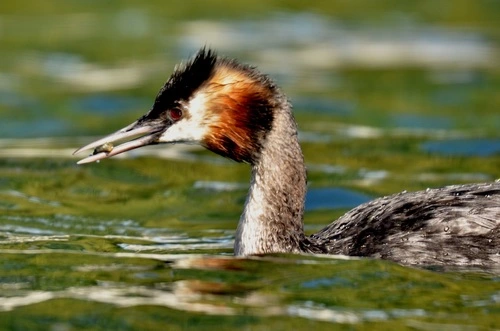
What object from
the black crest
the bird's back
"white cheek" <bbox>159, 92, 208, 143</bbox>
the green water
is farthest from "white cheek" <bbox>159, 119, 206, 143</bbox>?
the bird's back

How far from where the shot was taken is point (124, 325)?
24.4ft

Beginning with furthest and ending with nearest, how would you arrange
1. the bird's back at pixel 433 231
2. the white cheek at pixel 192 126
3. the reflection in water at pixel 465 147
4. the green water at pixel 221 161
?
the reflection in water at pixel 465 147 < the white cheek at pixel 192 126 < the bird's back at pixel 433 231 < the green water at pixel 221 161

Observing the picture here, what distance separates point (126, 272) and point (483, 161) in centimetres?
643

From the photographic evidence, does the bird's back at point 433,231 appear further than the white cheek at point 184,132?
No

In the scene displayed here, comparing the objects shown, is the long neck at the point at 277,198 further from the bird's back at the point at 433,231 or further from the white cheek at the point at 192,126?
the white cheek at the point at 192,126

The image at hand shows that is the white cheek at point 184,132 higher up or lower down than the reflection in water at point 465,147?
lower down

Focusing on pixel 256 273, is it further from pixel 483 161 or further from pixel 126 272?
pixel 483 161

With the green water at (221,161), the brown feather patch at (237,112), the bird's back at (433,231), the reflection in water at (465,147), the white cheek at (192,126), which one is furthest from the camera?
the reflection in water at (465,147)

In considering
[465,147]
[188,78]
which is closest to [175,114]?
[188,78]

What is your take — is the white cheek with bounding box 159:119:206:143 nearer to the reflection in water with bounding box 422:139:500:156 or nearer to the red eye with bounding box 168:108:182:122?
the red eye with bounding box 168:108:182:122

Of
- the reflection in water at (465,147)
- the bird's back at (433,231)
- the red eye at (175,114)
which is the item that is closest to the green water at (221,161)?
the reflection in water at (465,147)

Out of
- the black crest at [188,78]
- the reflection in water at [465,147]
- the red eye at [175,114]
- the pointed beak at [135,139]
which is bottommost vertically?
the pointed beak at [135,139]

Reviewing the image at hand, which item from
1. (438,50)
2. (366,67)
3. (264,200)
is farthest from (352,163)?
(438,50)

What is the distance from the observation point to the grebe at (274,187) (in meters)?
8.87
